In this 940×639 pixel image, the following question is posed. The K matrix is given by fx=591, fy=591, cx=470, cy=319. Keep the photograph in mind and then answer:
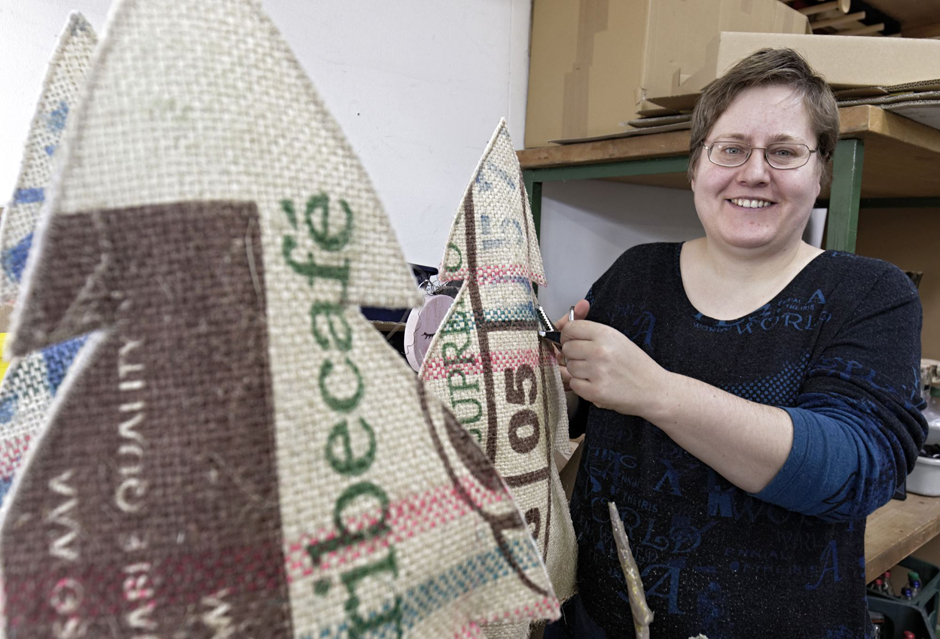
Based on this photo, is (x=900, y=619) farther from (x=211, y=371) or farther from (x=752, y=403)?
(x=211, y=371)

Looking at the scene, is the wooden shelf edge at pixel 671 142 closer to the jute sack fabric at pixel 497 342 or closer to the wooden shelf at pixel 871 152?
the wooden shelf at pixel 871 152

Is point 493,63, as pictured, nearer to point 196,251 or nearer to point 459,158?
point 459,158

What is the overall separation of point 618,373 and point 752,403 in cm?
16

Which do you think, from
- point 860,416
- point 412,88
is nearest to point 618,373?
point 860,416

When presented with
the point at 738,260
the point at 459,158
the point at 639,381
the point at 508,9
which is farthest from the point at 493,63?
the point at 639,381

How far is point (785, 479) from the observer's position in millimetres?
641

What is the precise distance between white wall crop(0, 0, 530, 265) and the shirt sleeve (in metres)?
0.95

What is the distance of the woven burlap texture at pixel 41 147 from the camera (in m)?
0.35

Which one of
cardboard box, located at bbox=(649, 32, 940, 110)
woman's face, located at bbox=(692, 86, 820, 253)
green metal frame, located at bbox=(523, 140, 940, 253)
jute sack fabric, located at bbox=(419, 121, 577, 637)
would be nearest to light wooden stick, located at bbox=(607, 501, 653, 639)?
jute sack fabric, located at bbox=(419, 121, 577, 637)

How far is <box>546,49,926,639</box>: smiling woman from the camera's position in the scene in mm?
653

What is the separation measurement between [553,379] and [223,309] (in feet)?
1.37

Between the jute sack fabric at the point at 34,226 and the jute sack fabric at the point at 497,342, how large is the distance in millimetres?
258

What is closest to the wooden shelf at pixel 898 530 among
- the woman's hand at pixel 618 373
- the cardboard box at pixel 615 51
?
the woman's hand at pixel 618 373

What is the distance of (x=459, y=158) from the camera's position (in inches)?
59.4
